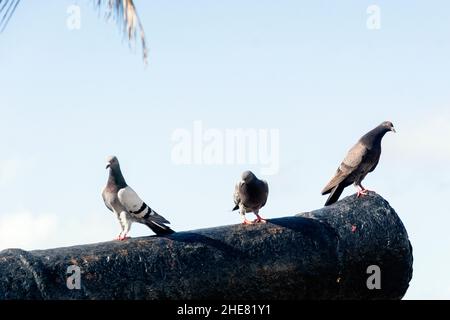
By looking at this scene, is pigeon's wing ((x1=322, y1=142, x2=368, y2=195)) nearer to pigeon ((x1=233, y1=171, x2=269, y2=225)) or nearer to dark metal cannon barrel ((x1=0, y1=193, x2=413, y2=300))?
dark metal cannon barrel ((x1=0, y1=193, x2=413, y2=300))

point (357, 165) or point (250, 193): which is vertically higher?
point (357, 165)

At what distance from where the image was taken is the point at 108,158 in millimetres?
10742

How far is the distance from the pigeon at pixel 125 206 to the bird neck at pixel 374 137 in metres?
3.70

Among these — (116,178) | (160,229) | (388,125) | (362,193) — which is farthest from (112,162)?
(388,125)

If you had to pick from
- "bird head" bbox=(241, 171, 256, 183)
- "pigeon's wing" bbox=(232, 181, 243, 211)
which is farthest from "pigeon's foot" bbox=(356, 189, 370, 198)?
"pigeon's wing" bbox=(232, 181, 243, 211)

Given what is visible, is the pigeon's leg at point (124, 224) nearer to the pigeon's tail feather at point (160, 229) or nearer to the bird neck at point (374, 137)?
the pigeon's tail feather at point (160, 229)

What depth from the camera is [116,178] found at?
10.8 m

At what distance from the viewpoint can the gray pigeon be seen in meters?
12.5

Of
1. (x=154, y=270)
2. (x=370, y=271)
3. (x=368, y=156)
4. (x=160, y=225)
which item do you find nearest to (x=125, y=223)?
(x=160, y=225)

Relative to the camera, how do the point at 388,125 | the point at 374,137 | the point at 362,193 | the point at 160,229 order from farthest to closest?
the point at 388,125, the point at 374,137, the point at 362,193, the point at 160,229

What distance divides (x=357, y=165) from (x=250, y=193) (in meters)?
2.18

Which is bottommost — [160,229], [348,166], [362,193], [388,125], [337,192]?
[160,229]

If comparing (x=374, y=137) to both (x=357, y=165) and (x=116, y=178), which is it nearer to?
(x=357, y=165)
